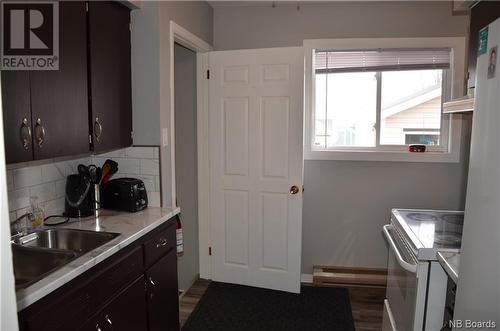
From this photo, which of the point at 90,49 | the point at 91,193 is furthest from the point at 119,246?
the point at 90,49

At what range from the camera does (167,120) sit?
250cm

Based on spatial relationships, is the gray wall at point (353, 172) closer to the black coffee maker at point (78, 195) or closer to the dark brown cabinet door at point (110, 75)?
the dark brown cabinet door at point (110, 75)

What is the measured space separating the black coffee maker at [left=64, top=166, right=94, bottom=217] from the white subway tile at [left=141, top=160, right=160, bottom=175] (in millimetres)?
357

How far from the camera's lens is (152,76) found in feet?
7.84

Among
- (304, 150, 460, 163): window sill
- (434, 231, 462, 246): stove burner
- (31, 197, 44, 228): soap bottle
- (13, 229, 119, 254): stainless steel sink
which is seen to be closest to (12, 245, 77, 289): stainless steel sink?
(13, 229, 119, 254): stainless steel sink

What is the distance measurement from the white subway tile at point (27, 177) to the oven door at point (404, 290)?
192 centimetres

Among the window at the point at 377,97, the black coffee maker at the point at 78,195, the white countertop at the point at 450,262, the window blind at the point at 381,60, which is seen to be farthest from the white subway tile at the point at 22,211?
the window blind at the point at 381,60

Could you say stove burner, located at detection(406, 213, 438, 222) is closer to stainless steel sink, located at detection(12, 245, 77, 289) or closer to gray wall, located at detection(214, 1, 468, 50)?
gray wall, located at detection(214, 1, 468, 50)

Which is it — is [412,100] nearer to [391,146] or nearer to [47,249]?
[391,146]

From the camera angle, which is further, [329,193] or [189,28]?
[329,193]

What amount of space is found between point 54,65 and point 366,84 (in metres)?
2.44

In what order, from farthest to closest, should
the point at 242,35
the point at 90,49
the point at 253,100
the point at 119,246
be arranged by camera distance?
the point at 242,35, the point at 253,100, the point at 90,49, the point at 119,246

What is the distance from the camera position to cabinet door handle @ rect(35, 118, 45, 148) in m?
1.64

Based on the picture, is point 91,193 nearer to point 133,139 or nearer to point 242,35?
point 133,139
